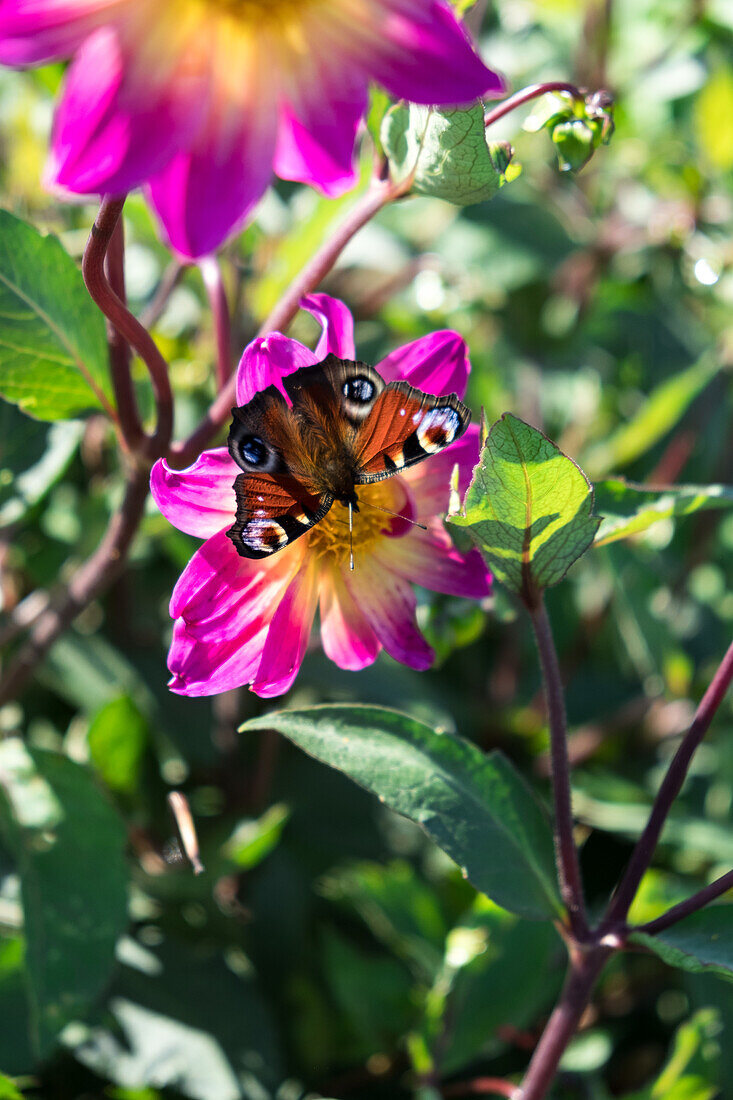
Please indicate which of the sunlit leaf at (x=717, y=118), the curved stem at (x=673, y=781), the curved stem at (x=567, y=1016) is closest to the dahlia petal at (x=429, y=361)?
the curved stem at (x=673, y=781)

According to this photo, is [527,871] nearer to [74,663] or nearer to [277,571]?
[277,571]

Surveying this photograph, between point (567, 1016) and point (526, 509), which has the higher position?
point (526, 509)

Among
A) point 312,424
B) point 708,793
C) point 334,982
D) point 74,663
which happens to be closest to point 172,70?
point 312,424

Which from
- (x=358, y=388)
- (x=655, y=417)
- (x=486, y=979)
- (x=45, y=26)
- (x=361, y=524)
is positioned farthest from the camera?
(x=655, y=417)

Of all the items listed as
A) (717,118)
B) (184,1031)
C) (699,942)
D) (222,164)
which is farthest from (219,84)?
(717,118)

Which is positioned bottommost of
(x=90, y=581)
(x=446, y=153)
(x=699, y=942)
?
(x=699, y=942)

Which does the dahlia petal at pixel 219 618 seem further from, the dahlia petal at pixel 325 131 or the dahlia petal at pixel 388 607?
the dahlia petal at pixel 325 131

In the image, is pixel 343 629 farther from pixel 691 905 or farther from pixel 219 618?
pixel 691 905

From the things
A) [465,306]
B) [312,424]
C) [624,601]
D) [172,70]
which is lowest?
[624,601]
